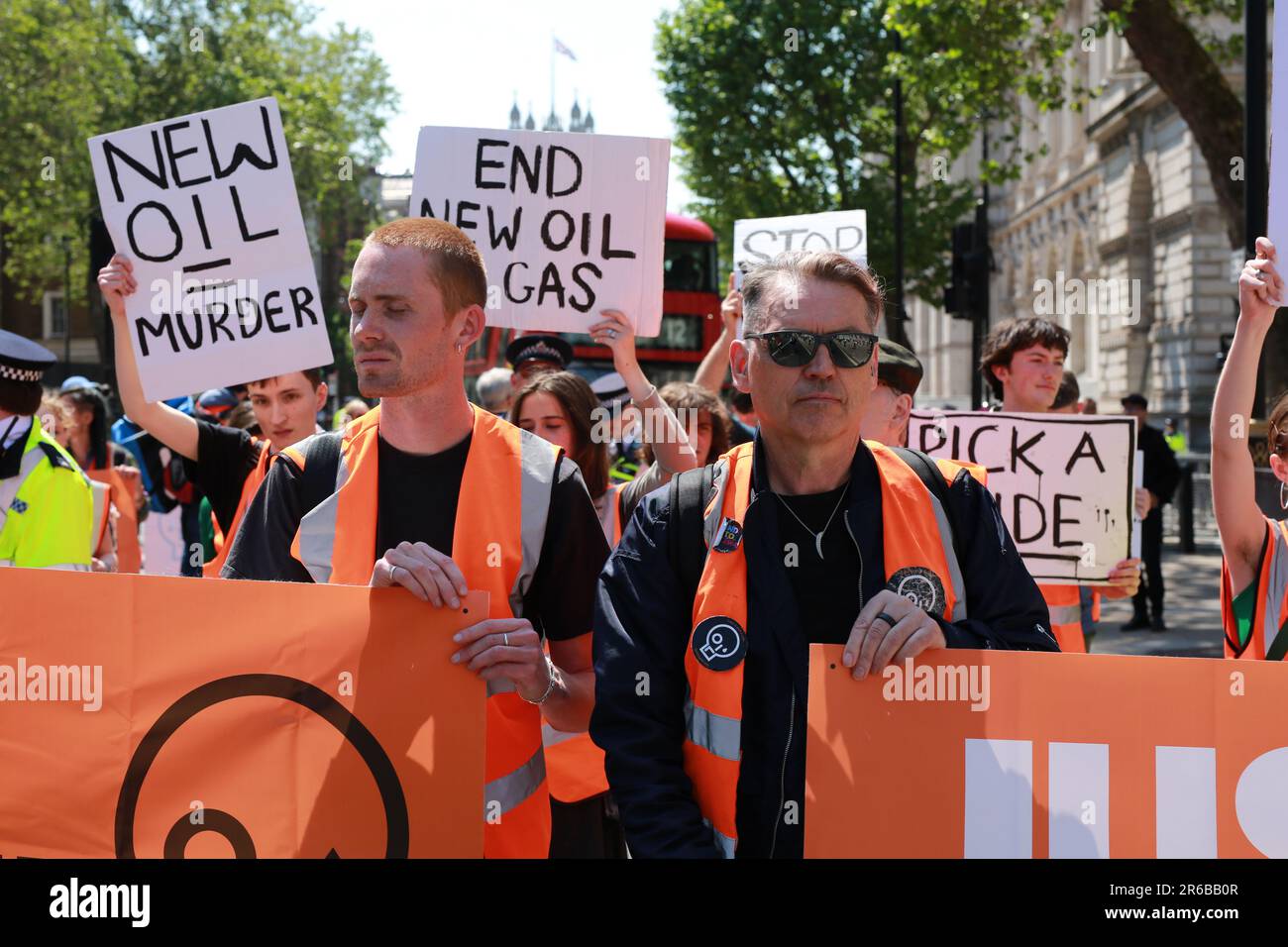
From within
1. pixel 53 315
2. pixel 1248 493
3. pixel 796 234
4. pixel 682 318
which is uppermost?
pixel 53 315

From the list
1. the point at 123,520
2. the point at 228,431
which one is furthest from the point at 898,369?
the point at 123,520

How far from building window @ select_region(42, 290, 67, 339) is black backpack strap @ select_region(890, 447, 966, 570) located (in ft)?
201

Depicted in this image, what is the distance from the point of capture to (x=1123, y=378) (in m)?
32.8

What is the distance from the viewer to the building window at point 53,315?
58.8 meters

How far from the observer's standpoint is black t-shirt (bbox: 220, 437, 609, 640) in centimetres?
278

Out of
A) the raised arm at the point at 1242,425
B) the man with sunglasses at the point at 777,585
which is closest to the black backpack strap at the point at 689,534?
the man with sunglasses at the point at 777,585

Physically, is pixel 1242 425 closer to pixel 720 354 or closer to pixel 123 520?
pixel 720 354

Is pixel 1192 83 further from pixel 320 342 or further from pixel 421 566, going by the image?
pixel 421 566

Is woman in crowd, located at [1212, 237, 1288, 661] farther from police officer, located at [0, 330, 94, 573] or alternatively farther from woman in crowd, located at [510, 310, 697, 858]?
police officer, located at [0, 330, 94, 573]

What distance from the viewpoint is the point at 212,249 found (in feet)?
14.4

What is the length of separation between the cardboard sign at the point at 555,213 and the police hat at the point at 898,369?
831mm

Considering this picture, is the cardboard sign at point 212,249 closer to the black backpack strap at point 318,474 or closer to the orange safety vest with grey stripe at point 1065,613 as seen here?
the black backpack strap at point 318,474

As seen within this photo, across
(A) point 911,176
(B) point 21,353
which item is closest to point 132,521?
(B) point 21,353

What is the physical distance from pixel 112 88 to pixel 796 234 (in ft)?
116
